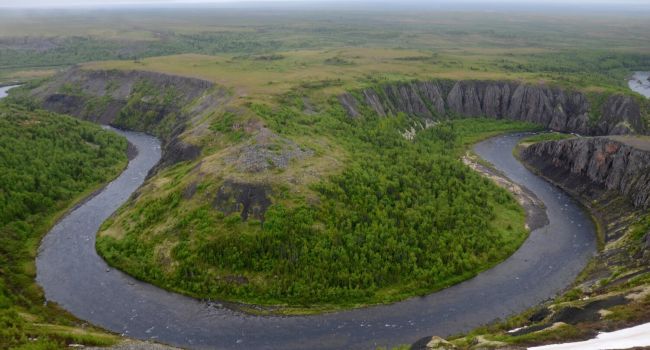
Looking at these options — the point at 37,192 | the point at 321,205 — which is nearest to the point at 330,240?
the point at 321,205

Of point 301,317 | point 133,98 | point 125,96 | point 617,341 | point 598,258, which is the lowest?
point 301,317

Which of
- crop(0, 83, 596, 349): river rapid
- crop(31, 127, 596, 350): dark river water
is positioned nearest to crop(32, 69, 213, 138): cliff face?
crop(0, 83, 596, 349): river rapid

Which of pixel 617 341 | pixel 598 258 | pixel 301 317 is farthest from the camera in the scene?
pixel 598 258

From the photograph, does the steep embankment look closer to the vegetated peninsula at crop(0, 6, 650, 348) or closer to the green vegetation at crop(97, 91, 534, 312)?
the vegetated peninsula at crop(0, 6, 650, 348)

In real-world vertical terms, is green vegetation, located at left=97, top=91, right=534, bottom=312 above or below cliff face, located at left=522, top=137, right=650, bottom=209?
below

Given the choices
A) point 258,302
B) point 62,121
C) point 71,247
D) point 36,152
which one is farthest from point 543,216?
point 62,121

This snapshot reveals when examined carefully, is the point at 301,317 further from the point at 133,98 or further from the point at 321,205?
the point at 133,98
